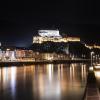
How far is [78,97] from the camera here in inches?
712

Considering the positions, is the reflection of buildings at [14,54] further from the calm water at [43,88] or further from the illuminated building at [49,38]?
the calm water at [43,88]

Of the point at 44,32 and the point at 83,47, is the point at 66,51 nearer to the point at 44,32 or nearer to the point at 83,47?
the point at 83,47

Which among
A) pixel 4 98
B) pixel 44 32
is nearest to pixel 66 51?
pixel 44 32

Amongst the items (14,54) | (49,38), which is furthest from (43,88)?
(49,38)

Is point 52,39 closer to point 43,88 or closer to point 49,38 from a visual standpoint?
point 49,38

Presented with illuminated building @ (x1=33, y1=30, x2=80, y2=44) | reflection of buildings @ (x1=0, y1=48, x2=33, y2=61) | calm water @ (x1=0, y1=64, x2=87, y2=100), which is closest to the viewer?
calm water @ (x1=0, y1=64, x2=87, y2=100)

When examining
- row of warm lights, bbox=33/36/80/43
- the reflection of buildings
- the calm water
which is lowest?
the calm water

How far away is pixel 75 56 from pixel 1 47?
2858 cm

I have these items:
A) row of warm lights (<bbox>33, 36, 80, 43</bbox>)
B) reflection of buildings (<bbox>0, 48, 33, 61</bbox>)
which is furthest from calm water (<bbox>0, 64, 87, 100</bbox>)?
row of warm lights (<bbox>33, 36, 80, 43</bbox>)

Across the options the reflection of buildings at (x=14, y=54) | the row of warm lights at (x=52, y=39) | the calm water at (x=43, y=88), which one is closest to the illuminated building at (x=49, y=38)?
the row of warm lights at (x=52, y=39)

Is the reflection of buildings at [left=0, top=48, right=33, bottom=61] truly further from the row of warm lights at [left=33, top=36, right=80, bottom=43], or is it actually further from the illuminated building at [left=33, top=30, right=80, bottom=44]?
the illuminated building at [left=33, top=30, right=80, bottom=44]

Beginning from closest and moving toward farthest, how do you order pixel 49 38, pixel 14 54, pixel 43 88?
pixel 43 88, pixel 14 54, pixel 49 38

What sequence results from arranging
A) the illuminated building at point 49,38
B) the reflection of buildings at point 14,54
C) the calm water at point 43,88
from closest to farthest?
the calm water at point 43,88 → the reflection of buildings at point 14,54 → the illuminated building at point 49,38

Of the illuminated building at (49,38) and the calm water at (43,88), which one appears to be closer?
the calm water at (43,88)
